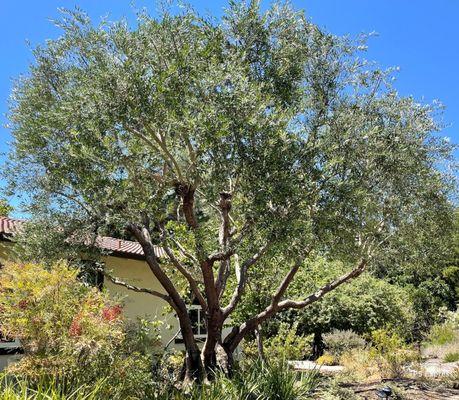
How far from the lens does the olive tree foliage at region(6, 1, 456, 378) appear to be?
7137 mm

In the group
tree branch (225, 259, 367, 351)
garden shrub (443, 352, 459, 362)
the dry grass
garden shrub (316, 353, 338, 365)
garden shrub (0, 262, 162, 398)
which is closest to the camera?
garden shrub (0, 262, 162, 398)

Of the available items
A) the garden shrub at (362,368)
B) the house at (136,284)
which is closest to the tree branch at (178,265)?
the house at (136,284)

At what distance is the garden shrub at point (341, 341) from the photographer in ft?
66.0

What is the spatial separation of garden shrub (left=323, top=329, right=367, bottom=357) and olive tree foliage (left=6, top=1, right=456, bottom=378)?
430 inches

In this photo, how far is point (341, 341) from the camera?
20453mm

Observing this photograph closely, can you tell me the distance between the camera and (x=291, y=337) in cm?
1423

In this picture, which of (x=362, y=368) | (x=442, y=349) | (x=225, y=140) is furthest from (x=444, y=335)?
(x=225, y=140)

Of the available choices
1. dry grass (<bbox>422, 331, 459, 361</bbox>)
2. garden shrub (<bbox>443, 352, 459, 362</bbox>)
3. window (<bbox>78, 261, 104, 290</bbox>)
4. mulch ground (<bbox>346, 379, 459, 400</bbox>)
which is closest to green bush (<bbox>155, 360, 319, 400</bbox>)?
mulch ground (<bbox>346, 379, 459, 400</bbox>)

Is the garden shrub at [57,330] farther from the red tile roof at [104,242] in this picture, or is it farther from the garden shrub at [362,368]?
the garden shrub at [362,368]

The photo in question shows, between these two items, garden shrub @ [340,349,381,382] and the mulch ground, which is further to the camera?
garden shrub @ [340,349,381,382]

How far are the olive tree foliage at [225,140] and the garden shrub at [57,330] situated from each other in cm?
154

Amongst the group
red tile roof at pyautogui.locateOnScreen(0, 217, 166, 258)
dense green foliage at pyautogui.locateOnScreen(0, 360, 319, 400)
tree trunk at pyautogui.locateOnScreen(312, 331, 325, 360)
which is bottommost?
dense green foliage at pyautogui.locateOnScreen(0, 360, 319, 400)

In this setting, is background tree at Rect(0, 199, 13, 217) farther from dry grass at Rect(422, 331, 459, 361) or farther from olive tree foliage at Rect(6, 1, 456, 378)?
dry grass at Rect(422, 331, 459, 361)

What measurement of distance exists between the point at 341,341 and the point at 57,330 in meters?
15.9
